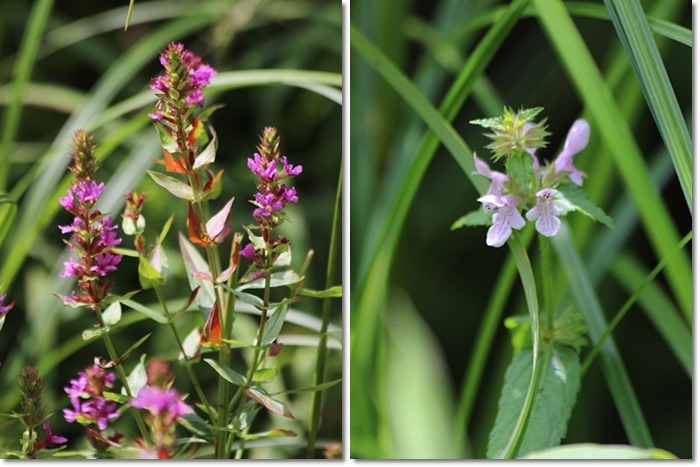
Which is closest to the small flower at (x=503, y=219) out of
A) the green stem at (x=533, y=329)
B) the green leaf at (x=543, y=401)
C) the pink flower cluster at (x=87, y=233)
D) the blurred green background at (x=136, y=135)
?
the green stem at (x=533, y=329)

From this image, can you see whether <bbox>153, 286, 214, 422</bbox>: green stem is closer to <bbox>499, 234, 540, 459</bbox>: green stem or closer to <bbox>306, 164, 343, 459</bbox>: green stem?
<bbox>306, 164, 343, 459</bbox>: green stem

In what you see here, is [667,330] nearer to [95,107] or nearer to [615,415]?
[615,415]

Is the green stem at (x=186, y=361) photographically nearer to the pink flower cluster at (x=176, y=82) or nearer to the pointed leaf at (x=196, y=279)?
the pointed leaf at (x=196, y=279)

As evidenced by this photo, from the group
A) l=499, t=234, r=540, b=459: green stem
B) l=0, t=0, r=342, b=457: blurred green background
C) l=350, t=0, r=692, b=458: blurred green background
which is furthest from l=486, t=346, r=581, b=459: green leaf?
l=0, t=0, r=342, b=457: blurred green background

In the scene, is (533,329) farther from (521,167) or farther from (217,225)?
(217,225)

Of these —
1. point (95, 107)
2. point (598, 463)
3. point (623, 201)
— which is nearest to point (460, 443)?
Answer: point (598, 463)

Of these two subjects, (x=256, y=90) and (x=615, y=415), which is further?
(x=256, y=90)
